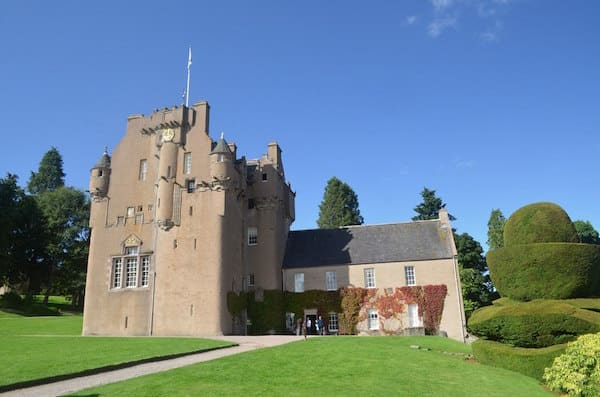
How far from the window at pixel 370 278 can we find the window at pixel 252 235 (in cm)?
1070

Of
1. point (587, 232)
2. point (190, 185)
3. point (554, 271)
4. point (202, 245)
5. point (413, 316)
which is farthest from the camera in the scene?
point (587, 232)

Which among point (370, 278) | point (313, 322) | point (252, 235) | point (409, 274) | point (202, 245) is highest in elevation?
point (252, 235)

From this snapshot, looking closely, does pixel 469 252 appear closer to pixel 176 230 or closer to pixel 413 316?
pixel 413 316

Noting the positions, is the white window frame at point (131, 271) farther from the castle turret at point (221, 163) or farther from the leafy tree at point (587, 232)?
the leafy tree at point (587, 232)

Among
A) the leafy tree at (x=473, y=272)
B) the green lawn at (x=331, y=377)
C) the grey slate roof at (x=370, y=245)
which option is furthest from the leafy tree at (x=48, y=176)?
the green lawn at (x=331, y=377)

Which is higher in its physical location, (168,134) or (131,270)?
(168,134)

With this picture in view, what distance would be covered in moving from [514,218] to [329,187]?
169 feet

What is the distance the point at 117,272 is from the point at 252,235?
12192mm

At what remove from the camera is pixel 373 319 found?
3841 cm

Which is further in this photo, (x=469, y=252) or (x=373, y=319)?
(x=469, y=252)

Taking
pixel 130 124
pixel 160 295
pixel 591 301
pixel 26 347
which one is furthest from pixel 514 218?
pixel 130 124

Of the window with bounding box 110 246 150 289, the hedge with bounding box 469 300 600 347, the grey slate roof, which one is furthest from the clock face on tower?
the hedge with bounding box 469 300 600 347

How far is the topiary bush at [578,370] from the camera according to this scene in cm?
1551

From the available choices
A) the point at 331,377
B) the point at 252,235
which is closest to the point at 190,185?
the point at 252,235
